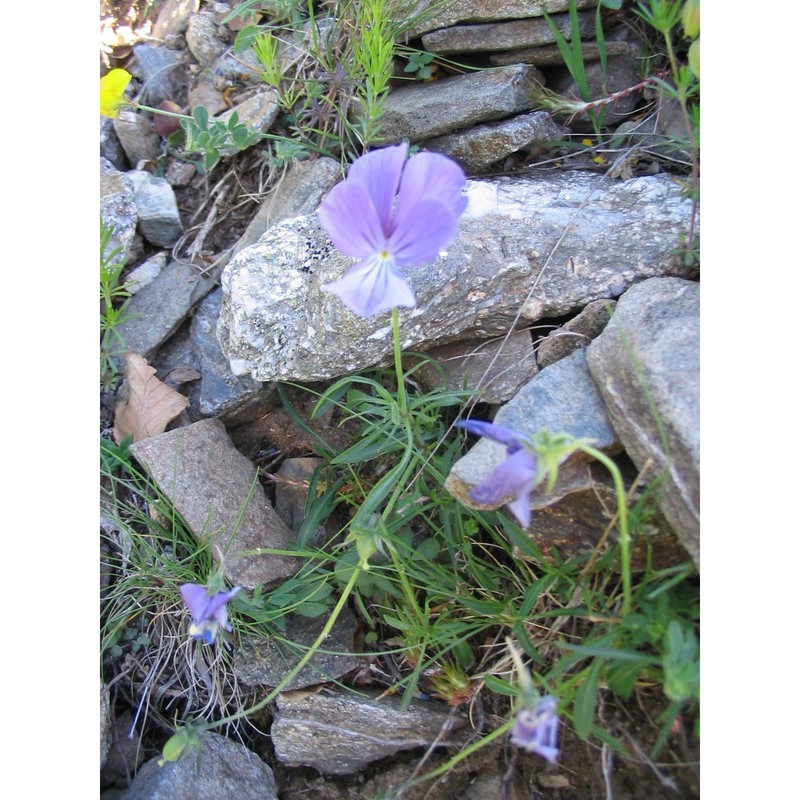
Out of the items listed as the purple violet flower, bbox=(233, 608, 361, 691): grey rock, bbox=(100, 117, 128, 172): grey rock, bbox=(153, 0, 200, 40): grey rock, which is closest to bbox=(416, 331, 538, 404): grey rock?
the purple violet flower

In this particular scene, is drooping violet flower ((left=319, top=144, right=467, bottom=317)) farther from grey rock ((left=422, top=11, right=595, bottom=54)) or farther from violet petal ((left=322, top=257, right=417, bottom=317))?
grey rock ((left=422, top=11, right=595, bottom=54))

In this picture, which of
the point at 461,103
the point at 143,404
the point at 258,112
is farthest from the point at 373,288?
the point at 258,112

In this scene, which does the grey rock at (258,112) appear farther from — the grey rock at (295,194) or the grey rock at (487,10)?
the grey rock at (487,10)

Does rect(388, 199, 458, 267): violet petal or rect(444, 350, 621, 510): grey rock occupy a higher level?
rect(388, 199, 458, 267): violet petal

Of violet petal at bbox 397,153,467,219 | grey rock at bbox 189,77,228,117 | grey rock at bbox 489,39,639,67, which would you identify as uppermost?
violet petal at bbox 397,153,467,219
